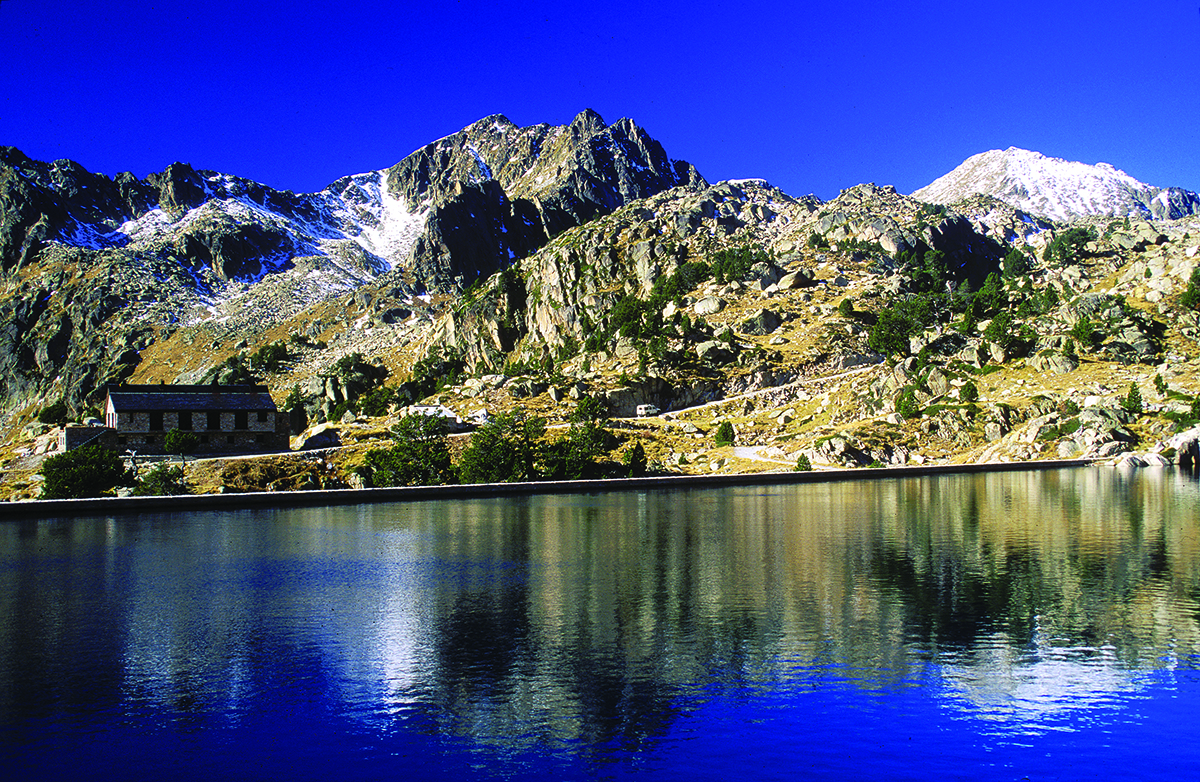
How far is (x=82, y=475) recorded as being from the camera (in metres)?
46.2

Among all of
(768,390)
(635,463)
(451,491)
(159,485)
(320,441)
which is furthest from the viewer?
(768,390)

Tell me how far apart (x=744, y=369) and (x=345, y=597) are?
83451 mm

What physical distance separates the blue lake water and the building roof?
142ft

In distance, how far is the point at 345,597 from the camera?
21.5 meters

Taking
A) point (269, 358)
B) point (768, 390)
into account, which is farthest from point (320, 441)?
point (269, 358)

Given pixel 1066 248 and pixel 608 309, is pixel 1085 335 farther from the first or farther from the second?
pixel 608 309

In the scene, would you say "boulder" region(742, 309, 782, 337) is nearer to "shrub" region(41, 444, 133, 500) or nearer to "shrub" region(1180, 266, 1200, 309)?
"shrub" region(1180, 266, 1200, 309)

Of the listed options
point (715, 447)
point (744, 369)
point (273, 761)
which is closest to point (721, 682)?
point (273, 761)

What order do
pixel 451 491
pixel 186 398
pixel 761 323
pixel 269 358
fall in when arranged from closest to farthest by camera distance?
1. pixel 451 491
2. pixel 186 398
3. pixel 761 323
4. pixel 269 358

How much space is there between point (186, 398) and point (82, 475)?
2861 cm

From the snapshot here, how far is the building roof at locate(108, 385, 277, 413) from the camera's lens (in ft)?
232

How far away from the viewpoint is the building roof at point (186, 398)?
232 ft

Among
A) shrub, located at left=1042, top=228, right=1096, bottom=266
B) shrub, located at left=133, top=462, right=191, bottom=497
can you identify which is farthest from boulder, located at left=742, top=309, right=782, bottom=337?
shrub, located at left=133, top=462, right=191, bottom=497

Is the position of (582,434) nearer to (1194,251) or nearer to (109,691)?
(109,691)
